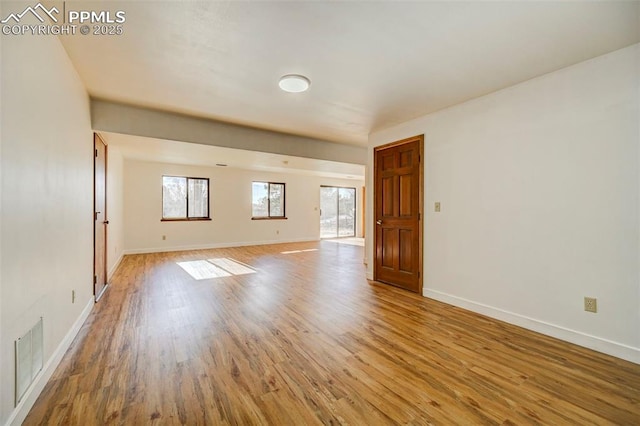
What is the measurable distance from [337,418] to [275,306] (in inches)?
72.3

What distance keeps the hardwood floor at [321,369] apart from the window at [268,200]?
528cm

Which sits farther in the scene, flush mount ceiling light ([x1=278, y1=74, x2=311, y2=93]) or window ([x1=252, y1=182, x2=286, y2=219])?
window ([x1=252, y1=182, x2=286, y2=219])

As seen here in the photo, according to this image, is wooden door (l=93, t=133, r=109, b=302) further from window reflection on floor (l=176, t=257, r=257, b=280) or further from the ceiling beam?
window reflection on floor (l=176, t=257, r=257, b=280)

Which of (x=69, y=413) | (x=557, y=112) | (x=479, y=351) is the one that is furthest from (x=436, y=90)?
(x=69, y=413)

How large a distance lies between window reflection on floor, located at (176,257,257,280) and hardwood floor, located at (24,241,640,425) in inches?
51.8

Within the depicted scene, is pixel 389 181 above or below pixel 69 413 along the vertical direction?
above

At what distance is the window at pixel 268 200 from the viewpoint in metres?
8.54

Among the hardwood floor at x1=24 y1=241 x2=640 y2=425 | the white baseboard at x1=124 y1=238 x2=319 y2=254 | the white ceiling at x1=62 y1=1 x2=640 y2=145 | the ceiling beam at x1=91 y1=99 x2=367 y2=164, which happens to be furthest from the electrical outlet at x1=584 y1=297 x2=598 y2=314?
the white baseboard at x1=124 y1=238 x2=319 y2=254

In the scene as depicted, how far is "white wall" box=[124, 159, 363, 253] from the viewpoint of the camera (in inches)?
265

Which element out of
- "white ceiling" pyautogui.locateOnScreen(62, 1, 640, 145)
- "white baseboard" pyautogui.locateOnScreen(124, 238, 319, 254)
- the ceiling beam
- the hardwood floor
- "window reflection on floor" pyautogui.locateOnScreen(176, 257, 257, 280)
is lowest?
the hardwood floor

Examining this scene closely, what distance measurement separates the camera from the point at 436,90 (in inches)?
112

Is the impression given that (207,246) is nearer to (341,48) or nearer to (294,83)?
(294,83)

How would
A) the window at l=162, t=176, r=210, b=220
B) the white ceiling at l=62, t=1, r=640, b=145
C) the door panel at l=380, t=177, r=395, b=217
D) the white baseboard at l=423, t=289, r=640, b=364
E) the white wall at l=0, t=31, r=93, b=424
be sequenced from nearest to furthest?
the white wall at l=0, t=31, r=93, b=424
the white ceiling at l=62, t=1, r=640, b=145
the white baseboard at l=423, t=289, r=640, b=364
the door panel at l=380, t=177, r=395, b=217
the window at l=162, t=176, r=210, b=220

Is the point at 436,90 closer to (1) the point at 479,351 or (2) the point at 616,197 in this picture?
(2) the point at 616,197
